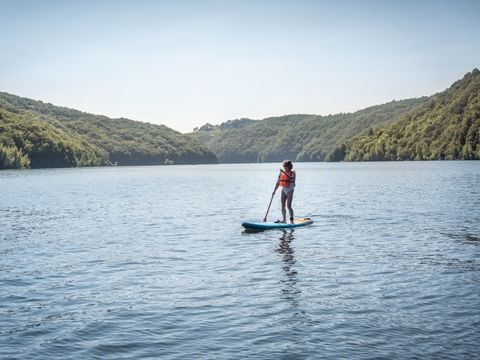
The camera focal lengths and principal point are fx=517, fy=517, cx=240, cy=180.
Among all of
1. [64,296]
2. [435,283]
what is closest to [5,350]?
[64,296]

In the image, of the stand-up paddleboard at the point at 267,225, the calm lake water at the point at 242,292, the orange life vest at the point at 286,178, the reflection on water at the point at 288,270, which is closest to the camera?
the calm lake water at the point at 242,292

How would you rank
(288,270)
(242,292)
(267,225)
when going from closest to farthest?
(242,292)
(288,270)
(267,225)

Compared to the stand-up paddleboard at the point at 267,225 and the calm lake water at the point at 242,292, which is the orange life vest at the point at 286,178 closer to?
the stand-up paddleboard at the point at 267,225

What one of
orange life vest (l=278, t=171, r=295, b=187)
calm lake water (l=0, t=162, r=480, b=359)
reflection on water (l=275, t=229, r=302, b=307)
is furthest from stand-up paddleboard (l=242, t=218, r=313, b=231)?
orange life vest (l=278, t=171, r=295, b=187)

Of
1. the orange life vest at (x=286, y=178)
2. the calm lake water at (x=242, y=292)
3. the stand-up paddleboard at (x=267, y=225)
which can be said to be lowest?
the calm lake water at (x=242, y=292)

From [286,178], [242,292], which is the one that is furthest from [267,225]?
[242,292]

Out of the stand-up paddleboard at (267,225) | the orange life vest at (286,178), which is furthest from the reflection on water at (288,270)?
the orange life vest at (286,178)

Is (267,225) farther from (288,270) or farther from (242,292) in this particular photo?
(242,292)

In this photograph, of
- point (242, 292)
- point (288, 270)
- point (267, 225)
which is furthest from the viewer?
point (267, 225)

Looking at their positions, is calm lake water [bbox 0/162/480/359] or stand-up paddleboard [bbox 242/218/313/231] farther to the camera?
stand-up paddleboard [bbox 242/218/313/231]

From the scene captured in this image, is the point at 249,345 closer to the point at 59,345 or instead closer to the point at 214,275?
the point at 59,345

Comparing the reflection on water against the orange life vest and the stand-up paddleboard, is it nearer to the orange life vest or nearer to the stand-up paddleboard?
the stand-up paddleboard

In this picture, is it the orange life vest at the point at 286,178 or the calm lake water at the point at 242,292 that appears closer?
the calm lake water at the point at 242,292

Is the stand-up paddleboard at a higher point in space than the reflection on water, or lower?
higher
